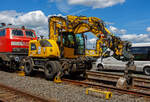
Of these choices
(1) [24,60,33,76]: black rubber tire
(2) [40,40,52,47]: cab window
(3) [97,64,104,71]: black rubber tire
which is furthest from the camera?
(3) [97,64,104,71]: black rubber tire

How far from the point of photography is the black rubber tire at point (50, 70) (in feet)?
33.6

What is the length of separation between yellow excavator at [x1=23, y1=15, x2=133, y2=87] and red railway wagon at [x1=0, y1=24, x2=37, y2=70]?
1.50m

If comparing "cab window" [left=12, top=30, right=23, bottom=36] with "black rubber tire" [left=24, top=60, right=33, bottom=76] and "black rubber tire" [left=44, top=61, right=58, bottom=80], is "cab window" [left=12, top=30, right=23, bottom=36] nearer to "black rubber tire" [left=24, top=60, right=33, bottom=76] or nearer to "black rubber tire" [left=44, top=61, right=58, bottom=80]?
"black rubber tire" [left=24, top=60, right=33, bottom=76]

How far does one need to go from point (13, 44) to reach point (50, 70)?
4648mm

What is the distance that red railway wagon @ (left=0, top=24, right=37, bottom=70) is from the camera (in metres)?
13.5

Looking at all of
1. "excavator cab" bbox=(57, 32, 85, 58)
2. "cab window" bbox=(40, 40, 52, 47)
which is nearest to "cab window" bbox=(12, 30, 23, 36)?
"cab window" bbox=(40, 40, 52, 47)

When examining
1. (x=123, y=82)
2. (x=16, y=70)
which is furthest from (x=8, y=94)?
(x=16, y=70)

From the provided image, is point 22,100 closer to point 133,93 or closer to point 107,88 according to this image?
point 107,88

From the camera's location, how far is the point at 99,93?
6945 millimetres

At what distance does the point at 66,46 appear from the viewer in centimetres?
1143

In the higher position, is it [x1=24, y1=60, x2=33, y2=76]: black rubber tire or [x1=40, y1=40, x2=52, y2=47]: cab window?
[x1=40, y1=40, x2=52, y2=47]: cab window

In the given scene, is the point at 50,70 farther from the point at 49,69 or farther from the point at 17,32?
the point at 17,32

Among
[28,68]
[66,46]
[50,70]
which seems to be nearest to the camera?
[50,70]

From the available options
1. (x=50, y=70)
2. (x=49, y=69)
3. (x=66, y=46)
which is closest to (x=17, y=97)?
(x=50, y=70)
